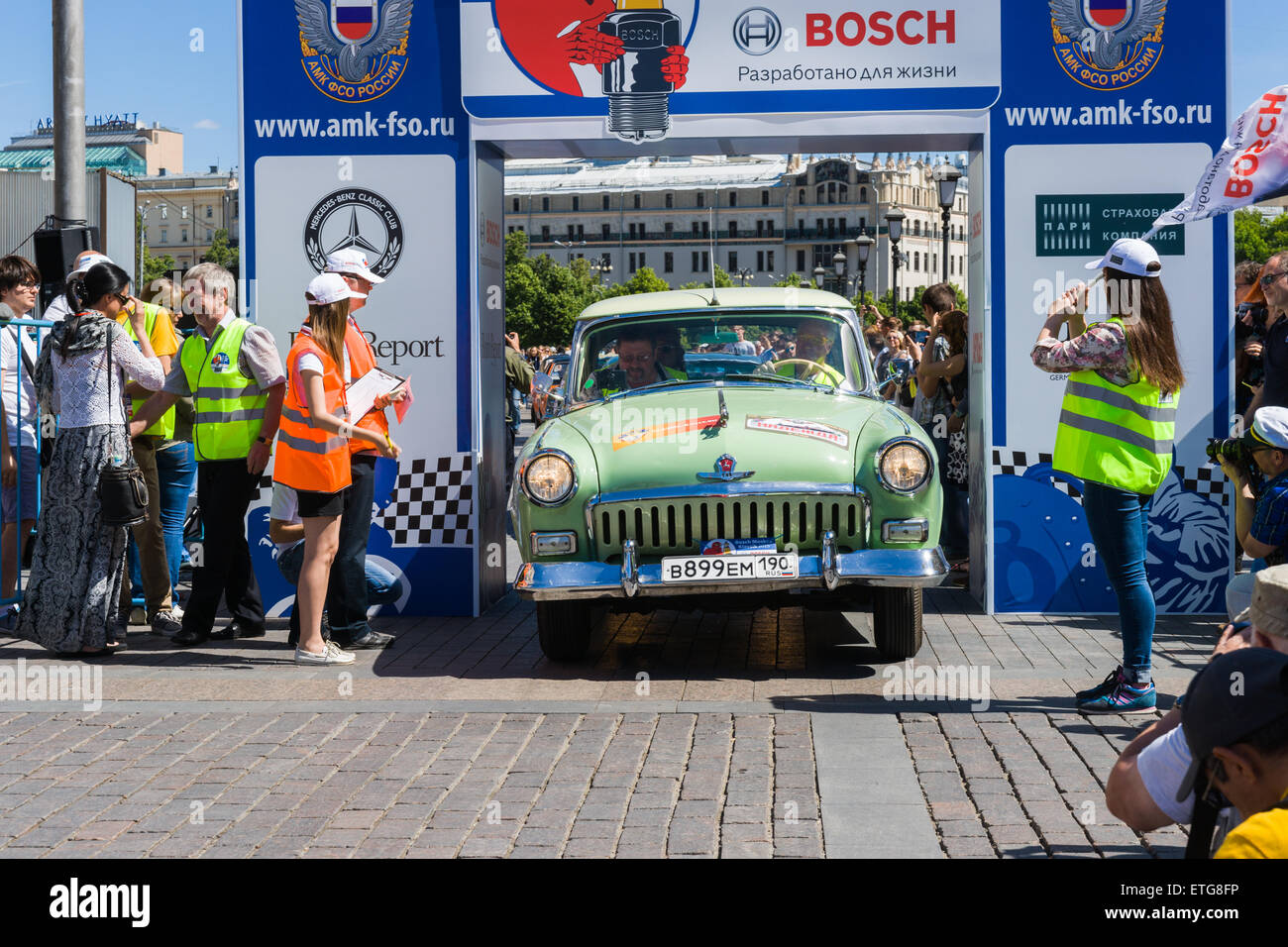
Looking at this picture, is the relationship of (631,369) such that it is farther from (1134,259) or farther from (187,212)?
(187,212)

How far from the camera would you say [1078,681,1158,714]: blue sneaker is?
5.90 meters

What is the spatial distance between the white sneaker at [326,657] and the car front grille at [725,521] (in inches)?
55.6

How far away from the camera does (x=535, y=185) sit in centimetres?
13762

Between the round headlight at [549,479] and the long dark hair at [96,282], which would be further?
the long dark hair at [96,282]

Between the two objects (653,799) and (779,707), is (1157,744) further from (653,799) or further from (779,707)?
(779,707)

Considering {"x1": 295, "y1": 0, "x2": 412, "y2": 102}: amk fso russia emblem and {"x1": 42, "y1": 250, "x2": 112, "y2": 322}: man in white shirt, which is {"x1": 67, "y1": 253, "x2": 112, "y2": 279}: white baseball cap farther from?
{"x1": 295, "y1": 0, "x2": 412, "y2": 102}: amk fso russia emblem

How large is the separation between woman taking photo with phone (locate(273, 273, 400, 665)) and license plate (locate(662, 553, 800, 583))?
4.98 feet

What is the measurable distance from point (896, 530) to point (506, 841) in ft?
9.40

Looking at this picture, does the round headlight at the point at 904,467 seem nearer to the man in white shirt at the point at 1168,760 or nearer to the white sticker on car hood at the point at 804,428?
the white sticker on car hood at the point at 804,428

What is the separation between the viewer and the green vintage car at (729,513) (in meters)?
6.45

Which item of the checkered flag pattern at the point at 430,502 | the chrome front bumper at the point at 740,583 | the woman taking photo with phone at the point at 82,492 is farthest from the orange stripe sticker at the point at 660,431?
the woman taking photo with phone at the point at 82,492

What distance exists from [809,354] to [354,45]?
10.2 feet

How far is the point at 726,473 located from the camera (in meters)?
6.54
